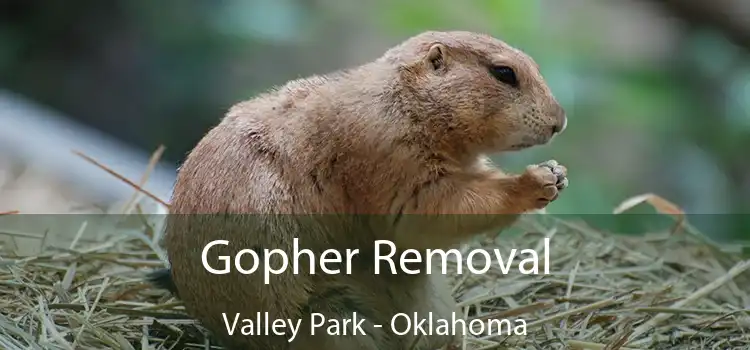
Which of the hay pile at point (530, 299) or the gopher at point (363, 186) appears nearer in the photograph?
the gopher at point (363, 186)

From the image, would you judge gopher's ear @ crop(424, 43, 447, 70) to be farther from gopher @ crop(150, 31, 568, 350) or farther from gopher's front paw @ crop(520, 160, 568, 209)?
gopher's front paw @ crop(520, 160, 568, 209)

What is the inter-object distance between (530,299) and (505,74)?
2.61ft

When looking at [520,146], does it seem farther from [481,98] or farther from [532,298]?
[532,298]

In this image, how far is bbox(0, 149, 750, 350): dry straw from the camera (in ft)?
7.54

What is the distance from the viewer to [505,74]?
2164 millimetres

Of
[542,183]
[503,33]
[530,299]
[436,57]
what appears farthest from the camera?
[503,33]

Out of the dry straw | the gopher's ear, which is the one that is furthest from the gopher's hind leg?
the gopher's ear

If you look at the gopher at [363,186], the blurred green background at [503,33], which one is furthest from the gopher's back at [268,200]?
the blurred green background at [503,33]

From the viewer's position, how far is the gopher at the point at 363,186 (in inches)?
83.1

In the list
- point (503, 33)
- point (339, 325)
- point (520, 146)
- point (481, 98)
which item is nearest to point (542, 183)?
point (520, 146)

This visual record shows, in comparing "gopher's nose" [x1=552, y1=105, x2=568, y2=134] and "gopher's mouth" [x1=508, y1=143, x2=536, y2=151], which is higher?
"gopher's nose" [x1=552, y1=105, x2=568, y2=134]

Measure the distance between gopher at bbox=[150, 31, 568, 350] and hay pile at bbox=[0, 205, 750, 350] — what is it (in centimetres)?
27

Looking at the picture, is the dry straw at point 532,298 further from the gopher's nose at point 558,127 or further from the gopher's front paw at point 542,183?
the gopher's nose at point 558,127

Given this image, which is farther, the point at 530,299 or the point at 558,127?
the point at 530,299
